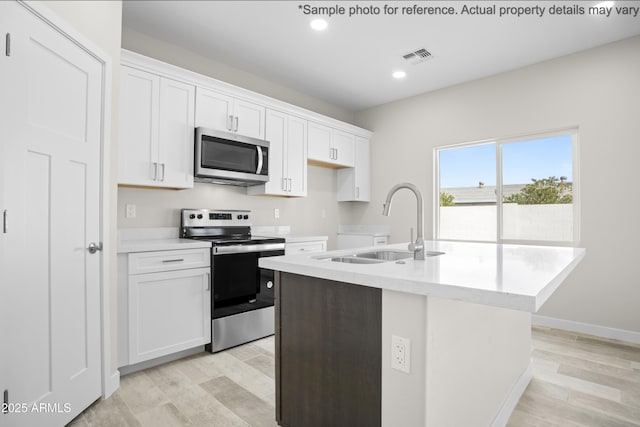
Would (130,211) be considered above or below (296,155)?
below

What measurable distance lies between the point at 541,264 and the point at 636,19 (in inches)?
106

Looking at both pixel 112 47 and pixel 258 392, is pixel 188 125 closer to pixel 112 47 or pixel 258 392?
pixel 112 47

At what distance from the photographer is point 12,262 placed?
1481 mm

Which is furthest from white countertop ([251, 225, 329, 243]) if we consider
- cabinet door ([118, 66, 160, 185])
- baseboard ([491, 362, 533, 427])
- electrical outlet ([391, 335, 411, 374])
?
electrical outlet ([391, 335, 411, 374])

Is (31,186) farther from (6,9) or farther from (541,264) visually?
(541,264)

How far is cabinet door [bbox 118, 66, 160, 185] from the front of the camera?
2539 mm

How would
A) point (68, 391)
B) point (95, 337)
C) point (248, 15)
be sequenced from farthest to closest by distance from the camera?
1. point (248, 15)
2. point (95, 337)
3. point (68, 391)

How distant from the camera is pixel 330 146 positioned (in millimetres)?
4277

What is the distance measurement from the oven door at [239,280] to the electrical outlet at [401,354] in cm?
189

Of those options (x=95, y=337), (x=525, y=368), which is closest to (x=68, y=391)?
(x=95, y=337)

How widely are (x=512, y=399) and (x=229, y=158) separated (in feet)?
8.97

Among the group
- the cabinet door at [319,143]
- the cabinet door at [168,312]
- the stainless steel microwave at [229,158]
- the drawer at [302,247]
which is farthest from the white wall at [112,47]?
the cabinet door at [319,143]

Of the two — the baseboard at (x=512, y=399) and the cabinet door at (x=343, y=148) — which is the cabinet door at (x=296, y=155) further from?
the baseboard at (x=512, y=399)

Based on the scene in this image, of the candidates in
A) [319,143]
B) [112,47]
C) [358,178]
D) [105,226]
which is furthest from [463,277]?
[358,178]
